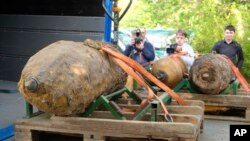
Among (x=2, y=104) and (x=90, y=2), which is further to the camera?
(x=90, y=2)

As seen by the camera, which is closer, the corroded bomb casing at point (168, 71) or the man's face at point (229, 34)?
the corroded bomb casing at point (168, 71)

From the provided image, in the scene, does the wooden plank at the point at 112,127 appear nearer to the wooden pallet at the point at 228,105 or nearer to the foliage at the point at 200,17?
the wooden pallet at the point at 228,105

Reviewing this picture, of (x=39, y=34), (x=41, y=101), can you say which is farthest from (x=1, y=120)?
(x=39, y=34)

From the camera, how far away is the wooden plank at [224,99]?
207 inches

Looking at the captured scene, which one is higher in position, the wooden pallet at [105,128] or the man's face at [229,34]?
the man's face at [229,34]

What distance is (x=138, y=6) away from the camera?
58.0 ft

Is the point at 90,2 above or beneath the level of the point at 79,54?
above

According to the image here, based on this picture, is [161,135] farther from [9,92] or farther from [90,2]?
[90,2]

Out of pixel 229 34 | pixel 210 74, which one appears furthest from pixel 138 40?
pixel 229 34

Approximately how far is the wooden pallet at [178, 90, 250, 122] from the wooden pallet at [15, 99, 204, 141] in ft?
5.40

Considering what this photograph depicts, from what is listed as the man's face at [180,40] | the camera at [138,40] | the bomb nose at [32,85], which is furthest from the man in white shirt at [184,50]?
the bomb nose at [32,85]

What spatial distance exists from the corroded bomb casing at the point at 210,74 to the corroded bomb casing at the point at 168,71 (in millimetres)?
223

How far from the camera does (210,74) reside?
5.14 metres

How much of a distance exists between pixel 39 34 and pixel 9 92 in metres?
1.49
